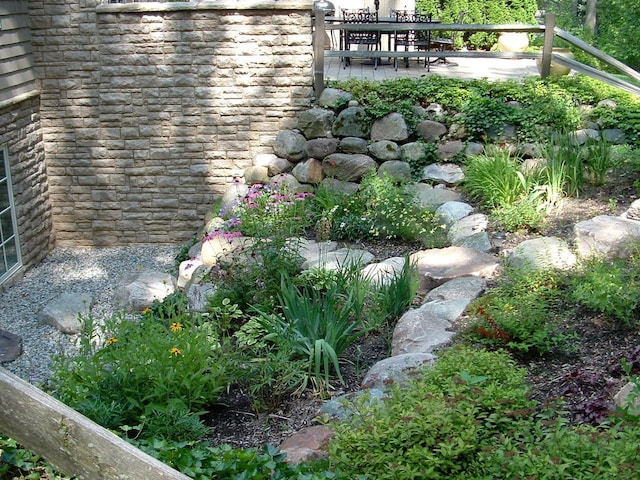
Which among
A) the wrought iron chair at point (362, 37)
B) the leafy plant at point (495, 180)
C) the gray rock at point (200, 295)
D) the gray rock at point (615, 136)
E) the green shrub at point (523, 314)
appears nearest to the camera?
the green shrub at point (523, 314)

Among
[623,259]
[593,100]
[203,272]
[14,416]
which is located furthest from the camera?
[593,100]

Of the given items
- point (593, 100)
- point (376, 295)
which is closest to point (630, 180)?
point (593, 100)

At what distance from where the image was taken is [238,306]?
5680 mm

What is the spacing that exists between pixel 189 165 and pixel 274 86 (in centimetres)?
148

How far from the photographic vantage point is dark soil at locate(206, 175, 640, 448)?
3633 mm

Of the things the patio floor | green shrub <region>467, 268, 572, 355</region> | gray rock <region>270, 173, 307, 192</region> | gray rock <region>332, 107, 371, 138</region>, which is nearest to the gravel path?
gray rock <region>270, 173, 307, 192</region>

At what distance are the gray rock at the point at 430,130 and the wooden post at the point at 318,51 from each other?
1.29 meters

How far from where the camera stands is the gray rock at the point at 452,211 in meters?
6.90

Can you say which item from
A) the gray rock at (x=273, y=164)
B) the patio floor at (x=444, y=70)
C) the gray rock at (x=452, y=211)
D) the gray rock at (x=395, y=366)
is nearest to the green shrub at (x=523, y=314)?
the gray rock at (x=395, y=366)

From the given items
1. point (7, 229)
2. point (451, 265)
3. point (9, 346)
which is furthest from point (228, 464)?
point (7, 229)

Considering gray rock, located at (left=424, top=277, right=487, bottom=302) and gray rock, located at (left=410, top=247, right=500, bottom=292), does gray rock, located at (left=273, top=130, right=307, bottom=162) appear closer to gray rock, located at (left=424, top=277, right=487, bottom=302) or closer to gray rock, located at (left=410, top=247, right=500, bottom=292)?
gray rock, located at (left=410, top=247, right=500, bottom=292)

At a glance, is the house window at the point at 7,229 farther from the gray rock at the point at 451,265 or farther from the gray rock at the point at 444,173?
the gray rock at the point at 451,265

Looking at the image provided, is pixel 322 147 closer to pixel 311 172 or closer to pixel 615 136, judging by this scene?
pixel 311 172

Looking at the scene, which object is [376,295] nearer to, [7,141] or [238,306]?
[238,306]
